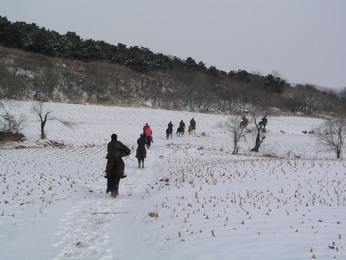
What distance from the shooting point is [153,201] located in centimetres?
927

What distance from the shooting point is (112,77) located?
7288 cm

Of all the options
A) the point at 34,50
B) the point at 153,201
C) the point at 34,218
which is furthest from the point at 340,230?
the point at 34,50

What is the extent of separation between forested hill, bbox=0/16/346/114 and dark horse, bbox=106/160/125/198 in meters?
49.9

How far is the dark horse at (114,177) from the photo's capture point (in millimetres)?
10445

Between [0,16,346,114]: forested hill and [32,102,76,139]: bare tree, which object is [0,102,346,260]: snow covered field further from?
[0,16,346,114]: forested hill

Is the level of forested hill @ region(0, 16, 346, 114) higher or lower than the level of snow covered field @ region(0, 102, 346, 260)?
higher

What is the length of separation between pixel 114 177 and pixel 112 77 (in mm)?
65290

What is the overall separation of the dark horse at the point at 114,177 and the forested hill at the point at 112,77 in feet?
164

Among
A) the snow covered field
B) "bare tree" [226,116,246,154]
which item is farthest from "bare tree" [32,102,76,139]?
"bare tree" [226,116,246,154]

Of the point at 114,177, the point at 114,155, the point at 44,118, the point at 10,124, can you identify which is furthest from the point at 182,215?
the point at 44,118

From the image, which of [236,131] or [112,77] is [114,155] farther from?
[112,77]

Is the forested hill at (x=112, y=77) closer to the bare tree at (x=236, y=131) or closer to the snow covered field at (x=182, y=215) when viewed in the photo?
the bare tree at (x=236, y=131)

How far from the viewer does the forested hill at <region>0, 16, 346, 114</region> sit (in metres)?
63.8

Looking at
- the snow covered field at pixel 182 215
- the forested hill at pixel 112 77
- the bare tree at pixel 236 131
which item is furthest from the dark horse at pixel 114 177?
the forested hill at pixel 112 77
